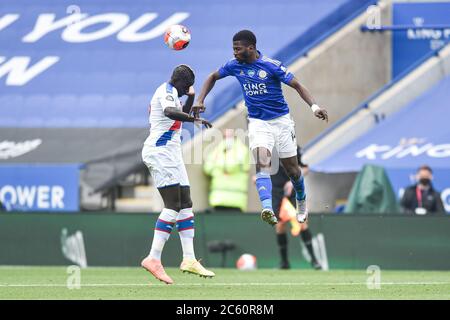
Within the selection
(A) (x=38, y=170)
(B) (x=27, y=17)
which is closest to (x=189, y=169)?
(A) (x=38, y=170)

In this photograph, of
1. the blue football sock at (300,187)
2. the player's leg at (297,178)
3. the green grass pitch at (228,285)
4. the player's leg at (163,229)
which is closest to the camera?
the green grass pitch at (228,285)

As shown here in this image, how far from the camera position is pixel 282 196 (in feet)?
64.4

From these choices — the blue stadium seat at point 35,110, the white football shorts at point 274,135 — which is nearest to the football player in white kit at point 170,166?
the white football shorts at point 274,135

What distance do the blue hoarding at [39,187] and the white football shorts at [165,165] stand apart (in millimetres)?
8246

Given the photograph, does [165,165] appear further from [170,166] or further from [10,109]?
[10,109]

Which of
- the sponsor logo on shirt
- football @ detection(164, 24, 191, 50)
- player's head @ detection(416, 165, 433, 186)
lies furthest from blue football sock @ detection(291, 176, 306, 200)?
player's head @ detection(416, 165, 433, 186)

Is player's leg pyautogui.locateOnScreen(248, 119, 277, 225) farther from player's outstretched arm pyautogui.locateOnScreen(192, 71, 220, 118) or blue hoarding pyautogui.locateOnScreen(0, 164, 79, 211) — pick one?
blue hoarding pyautogui.locateOnScreen(0, 164, 79, 211)

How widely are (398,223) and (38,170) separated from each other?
7134 millimetres

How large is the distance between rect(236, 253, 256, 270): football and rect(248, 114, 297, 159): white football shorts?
4.98 m

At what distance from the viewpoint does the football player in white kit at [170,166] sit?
14.3m

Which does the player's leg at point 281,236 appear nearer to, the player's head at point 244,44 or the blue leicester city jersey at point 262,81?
the blue leicester city jersey at point 262,81

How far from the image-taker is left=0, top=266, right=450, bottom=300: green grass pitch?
1271 cm

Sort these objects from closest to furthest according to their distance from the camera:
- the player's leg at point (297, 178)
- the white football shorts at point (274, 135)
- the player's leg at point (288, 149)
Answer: the white football shorts at point (274, 135) → the player's leg at point (288, 149) → the player's leg at point (297, 178)

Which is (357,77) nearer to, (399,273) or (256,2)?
(256,2)
